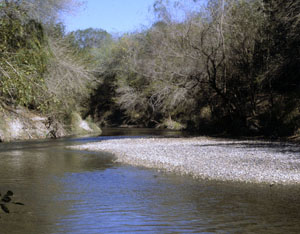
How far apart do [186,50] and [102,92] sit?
31021 millimetres

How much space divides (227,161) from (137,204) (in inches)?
265

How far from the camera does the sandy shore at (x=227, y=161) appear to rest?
13062 mm

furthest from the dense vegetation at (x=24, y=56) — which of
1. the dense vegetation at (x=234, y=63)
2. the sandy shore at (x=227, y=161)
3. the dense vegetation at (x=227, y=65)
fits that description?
the dense vegetation at (x=234, y=63)

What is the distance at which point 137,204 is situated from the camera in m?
10.1

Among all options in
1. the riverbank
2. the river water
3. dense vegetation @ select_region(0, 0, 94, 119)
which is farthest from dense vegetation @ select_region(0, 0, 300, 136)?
the river water

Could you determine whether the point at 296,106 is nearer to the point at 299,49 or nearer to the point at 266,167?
the point at 299,49

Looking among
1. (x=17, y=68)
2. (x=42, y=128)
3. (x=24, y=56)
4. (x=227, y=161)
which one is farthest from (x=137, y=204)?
(x=42, y=128)

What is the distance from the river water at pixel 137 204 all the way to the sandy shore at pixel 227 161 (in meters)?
0.92

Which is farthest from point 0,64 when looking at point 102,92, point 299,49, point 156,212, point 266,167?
point 102,92

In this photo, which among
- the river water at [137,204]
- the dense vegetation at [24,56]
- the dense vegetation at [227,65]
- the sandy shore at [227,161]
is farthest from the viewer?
the dense vegetation at [227,65]

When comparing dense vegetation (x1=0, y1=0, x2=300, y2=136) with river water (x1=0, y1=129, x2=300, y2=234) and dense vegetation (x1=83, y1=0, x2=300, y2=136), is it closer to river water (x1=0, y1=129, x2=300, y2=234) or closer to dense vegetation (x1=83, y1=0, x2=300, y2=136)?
dense vegetation (x1=83, y1=0, x2=300, y2=136)

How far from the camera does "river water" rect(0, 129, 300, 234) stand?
8.29 metres

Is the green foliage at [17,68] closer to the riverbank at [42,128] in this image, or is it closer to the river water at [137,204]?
the river water at [137,204]

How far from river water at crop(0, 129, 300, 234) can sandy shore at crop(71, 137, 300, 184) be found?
92 cm
